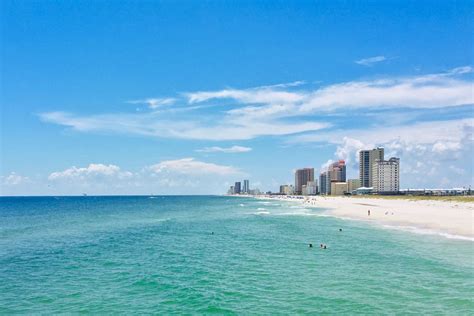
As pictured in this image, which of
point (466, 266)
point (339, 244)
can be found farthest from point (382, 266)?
point (339, 244)

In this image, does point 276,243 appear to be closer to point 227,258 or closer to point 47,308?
point 227,258

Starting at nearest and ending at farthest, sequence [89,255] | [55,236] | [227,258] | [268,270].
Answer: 1. [268,270]
2. [227,258]
3. [89,255]
4. [55,236]

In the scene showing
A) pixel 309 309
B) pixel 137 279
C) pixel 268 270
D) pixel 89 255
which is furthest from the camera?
pixel 89 255

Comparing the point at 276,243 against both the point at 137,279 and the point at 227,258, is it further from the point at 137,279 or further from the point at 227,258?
the point at 137,279

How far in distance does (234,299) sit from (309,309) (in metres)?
4.94

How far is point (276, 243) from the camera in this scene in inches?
1891

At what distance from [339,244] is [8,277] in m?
34.7

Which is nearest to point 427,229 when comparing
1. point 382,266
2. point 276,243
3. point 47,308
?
point 276,243

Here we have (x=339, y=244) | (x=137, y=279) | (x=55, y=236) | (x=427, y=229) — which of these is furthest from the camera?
(x=55, y=236)

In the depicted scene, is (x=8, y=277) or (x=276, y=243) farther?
(x=276, y=243)

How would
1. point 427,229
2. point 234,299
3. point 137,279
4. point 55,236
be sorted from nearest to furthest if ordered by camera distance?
point 234,299
point 137,279
point 427,229
point 55,236

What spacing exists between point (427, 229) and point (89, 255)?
154ft

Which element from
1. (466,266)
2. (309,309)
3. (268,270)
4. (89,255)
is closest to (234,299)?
(309,309)

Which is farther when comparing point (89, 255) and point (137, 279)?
point (89, 255)
